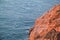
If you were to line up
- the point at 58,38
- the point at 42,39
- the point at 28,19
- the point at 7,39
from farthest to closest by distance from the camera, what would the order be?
the point at 28,19 < the point at 7,39 < the point at 42,39 < the point at 58,38

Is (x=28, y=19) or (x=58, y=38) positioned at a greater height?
(x=58, y=38)

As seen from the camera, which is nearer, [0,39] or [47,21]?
[47,21]

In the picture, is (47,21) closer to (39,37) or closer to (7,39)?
(39,37)

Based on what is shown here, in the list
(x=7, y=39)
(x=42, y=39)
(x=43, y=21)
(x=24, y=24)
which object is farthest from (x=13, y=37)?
(x=42, y=39)

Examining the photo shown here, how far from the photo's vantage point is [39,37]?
523 centimetres

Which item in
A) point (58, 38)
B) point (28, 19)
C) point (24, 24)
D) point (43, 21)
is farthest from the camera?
point (28, 19)

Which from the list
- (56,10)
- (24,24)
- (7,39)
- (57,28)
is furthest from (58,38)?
(24,24)

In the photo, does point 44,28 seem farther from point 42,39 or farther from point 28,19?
point 28,19

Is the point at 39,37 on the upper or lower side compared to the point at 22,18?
upper

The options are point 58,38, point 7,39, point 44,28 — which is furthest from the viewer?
point 7,39

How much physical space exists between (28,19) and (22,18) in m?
0.62

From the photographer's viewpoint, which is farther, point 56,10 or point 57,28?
point 56,10

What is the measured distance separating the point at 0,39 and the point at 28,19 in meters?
4.78

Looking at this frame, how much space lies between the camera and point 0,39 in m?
13.0
